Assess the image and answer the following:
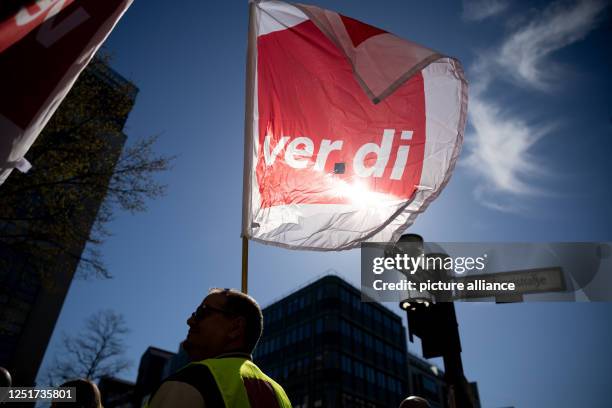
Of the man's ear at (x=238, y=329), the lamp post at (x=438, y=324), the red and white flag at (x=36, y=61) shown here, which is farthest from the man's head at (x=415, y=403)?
the red and white flag at (x=36, y=61)

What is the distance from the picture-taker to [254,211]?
3523 mm

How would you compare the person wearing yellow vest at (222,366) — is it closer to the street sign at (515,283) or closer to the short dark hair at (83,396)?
the short dark hair at (83,396)

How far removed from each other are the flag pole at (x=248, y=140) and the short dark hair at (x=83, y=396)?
1.81 meters

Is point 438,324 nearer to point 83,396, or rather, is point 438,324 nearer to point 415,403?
point 415,403

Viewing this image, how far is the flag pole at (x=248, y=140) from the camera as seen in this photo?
10.2ft

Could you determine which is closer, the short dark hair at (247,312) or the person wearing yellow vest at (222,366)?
the person wearing yellow vest at (222,366)

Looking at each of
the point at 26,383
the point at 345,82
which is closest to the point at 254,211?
the point at 345,82

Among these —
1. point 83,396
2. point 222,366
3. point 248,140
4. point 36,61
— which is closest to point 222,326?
point 222,366

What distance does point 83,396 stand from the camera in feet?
10.9

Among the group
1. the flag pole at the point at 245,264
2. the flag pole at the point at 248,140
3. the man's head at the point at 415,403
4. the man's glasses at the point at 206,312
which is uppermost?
the flag pole at the point at 248,140

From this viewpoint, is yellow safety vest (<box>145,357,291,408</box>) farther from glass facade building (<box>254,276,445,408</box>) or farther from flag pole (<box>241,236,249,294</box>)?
glass facade building (<box>254,276,445,408</box>)

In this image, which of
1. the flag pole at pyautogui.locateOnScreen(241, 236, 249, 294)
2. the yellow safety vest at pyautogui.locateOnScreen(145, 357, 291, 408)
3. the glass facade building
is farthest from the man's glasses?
the glass facade building

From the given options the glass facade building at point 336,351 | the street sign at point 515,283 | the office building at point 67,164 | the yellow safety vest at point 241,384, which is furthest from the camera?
the glass facade building at point 336,351

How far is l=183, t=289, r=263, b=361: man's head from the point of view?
1.97 metres
